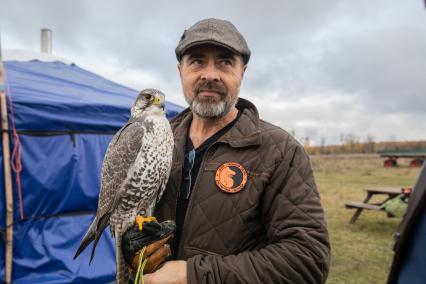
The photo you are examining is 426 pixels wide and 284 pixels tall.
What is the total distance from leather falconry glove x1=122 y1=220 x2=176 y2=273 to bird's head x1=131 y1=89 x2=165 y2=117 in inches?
31.2

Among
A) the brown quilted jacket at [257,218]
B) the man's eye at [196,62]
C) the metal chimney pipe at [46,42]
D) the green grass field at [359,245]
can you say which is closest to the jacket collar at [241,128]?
the brown quilted jacket at [257,218]

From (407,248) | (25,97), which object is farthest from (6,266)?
(407,248)

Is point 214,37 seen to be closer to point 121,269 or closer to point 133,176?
point 133,176

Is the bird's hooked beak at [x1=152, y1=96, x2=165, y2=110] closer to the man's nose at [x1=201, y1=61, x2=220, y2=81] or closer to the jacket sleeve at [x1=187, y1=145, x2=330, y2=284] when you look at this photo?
the man's nose at [x1=201, y1=61, x2=220, y2=81]

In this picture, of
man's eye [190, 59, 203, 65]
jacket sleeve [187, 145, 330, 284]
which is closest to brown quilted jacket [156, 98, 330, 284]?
jacket sleeve [187, 145, 330, 284]

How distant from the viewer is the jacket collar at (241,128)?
1826 mm

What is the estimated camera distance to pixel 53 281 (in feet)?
14.6

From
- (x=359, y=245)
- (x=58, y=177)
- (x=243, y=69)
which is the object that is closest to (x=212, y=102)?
(x=243, y=69)

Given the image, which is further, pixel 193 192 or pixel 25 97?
pixel 25 97

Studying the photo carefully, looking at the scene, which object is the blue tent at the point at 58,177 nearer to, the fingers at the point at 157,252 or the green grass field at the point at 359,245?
the fingers at the point at 157,252

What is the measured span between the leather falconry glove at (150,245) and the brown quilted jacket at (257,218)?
95 mm

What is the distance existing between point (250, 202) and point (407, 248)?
33.2 inches

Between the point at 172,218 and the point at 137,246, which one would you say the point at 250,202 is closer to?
the point at 172,218

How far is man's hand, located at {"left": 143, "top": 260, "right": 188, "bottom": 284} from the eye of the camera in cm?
159
